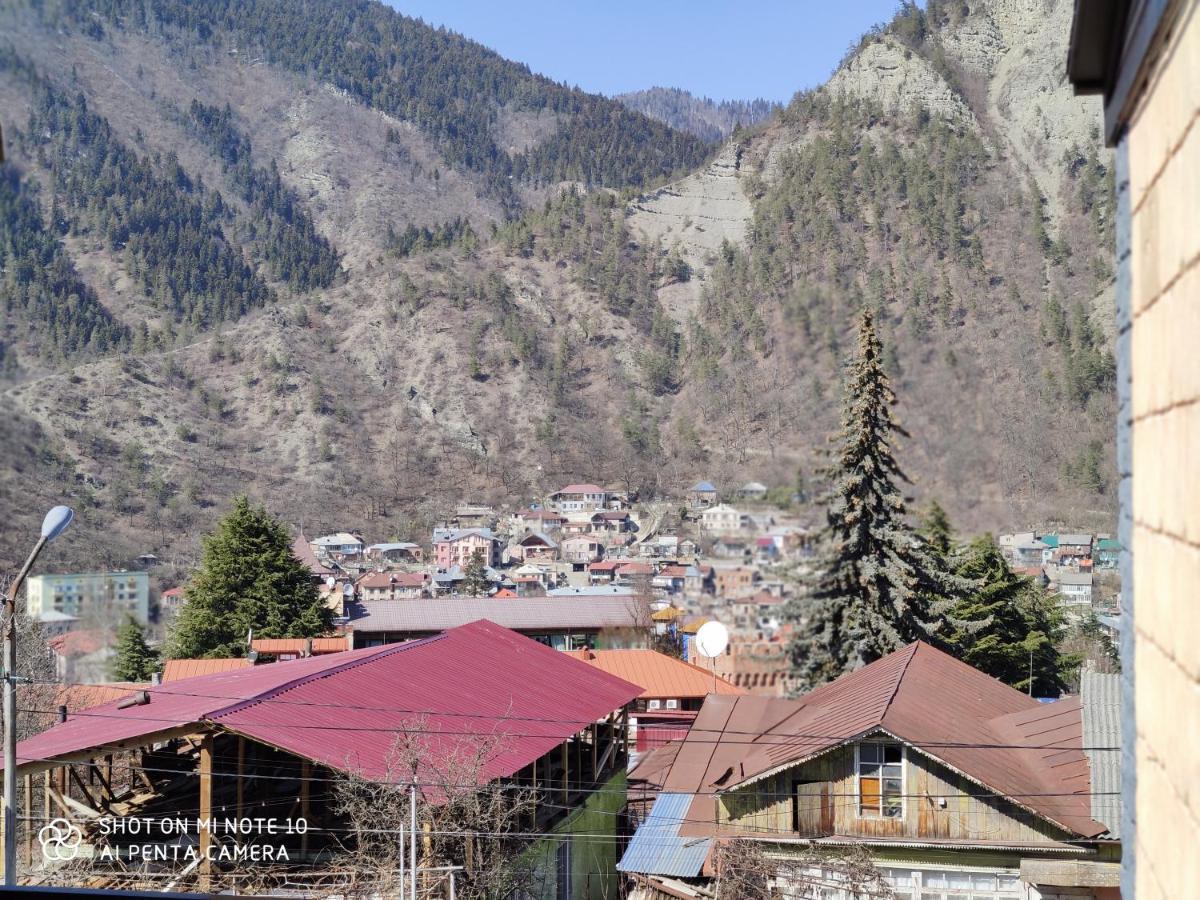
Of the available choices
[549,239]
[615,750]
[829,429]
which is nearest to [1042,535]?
[829,429]

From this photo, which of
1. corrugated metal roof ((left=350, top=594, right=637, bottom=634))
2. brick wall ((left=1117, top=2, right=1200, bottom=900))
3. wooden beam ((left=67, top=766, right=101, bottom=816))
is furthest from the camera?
corrugated metal roof ((left=350, top=594, right=637, bottom=634))

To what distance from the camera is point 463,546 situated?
39062 mm

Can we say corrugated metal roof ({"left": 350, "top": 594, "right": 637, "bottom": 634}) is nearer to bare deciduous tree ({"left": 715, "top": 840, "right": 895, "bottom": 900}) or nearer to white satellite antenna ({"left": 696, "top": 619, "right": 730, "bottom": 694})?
bare deciduous tree ({"left": 715, "top": 840, "right": 895, "bottom": 900})

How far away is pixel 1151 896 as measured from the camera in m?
1.13

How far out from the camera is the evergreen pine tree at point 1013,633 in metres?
9.80

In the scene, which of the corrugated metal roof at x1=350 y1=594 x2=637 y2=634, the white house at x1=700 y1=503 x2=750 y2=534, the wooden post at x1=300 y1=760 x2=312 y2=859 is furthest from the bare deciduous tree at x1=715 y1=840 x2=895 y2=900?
the corrugated metal roof at x1=350 y1=594 x2=637 y2=634

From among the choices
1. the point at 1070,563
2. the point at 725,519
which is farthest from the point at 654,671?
the point at 725,519

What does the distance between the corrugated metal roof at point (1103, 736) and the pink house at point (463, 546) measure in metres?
30.8

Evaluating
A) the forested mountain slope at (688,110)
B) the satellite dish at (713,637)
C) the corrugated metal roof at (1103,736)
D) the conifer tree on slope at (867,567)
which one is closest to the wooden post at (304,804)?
the satellite dish at (713,637)

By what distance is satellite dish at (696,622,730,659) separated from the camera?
7.39 meters

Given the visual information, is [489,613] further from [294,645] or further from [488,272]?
[488,272]

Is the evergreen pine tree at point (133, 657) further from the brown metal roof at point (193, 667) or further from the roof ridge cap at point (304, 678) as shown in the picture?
the roof ridge cap at point (304, 678)

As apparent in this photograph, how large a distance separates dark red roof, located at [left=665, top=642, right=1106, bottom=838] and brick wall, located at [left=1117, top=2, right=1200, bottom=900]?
6.48m

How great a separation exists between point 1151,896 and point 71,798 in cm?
772
